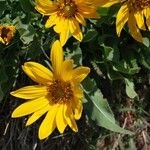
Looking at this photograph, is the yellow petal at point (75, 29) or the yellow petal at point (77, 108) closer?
the yellow petal at point (77, 108)

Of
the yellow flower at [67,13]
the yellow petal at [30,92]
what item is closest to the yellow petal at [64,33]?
the yellow flower at [67,13]

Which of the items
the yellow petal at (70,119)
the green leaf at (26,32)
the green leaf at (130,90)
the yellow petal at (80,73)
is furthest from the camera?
the green leaf at (130,90)

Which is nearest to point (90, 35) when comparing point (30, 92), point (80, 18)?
point (80, 18)

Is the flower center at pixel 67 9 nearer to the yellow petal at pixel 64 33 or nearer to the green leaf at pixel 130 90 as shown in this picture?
the yellow petal at pixel 64 33

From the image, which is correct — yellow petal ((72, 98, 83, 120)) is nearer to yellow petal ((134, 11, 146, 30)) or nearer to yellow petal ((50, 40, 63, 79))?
yellow petal ((50, 40, 63, 79))

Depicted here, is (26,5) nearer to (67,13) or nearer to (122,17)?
(67,13)

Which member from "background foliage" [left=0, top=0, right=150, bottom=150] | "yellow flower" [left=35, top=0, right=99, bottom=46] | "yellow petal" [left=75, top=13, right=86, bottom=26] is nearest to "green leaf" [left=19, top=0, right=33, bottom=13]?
"background foliage" [left=0, top=0, right=150, bottom=150]

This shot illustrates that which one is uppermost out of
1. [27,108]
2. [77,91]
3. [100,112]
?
[77,91]

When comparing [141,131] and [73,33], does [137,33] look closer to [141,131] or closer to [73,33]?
[73,33]
